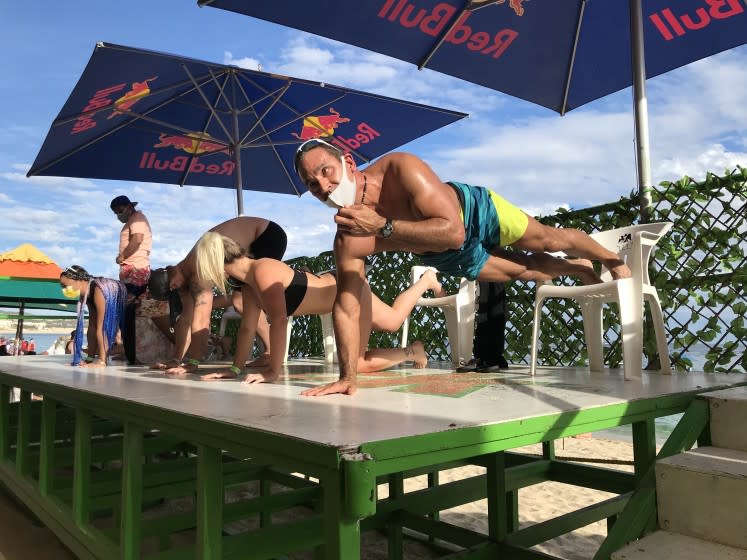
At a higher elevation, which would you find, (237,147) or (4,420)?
(237,147)

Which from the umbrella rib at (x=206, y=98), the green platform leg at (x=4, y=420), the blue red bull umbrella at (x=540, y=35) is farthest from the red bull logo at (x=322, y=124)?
the green platform leg at (x=4, y=420)

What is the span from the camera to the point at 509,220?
9.04ft

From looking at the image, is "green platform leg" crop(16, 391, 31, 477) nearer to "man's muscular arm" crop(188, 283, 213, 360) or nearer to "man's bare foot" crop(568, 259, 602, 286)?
"man's muscular arm" crop(188, 283, 213, 360)

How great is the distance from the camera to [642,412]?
1948 millimetres

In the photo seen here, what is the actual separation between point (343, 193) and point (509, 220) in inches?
36.5

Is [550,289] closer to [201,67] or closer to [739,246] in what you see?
[739,246]

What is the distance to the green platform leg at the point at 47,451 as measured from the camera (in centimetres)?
291

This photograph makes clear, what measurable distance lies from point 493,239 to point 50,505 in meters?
2.62

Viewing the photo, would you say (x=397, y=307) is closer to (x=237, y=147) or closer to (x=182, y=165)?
(x=237, y=147)

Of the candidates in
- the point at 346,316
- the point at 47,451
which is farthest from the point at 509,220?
the point at 47,451

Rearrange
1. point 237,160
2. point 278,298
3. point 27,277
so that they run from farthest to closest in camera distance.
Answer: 1. point 27,277
2. point 237,160
3. point 278,298

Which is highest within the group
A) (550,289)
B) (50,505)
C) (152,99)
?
(152,99)

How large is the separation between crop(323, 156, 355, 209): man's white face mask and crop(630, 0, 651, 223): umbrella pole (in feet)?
7.90

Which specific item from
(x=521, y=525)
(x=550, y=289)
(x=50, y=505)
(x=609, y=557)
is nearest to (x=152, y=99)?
(x=50, y=505)
